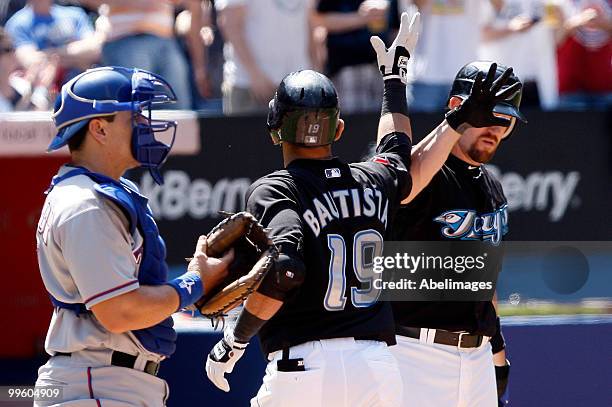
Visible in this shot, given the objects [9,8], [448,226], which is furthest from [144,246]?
[9,8]

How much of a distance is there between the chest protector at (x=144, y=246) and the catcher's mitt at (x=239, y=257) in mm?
152

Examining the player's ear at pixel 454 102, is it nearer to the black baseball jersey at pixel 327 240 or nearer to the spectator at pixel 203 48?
the black baseball jersey at pixel 327 240

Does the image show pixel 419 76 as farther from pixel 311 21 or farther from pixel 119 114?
pixel 119 114

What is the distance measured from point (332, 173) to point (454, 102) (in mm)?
1129

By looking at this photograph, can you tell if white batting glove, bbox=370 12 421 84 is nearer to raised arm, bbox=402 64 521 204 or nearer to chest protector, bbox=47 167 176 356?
raised arm, bbox=402 64 521 204

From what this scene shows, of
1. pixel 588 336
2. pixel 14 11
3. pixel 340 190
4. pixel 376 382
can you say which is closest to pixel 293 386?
pixel 376 382

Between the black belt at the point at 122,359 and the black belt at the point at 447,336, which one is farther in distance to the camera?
the black belt at the point at 447,336

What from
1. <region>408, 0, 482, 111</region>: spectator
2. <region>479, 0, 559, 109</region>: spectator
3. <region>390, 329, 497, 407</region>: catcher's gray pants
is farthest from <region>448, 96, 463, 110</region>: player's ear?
<region>479, 0, 559, 109</region>: spectator

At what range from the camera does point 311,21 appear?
804cm

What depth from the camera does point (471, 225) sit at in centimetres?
472

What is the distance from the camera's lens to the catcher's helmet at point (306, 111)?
3869mm

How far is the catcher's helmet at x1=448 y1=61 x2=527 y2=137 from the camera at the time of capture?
179 inches

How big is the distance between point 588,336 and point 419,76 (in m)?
3.05

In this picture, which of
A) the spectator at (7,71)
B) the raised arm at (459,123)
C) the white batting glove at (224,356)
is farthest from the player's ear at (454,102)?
the spectator at (7,71)
